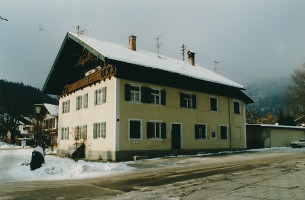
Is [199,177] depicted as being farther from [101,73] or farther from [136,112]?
[101,73]

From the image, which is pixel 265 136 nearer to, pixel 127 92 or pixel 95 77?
pixel 127 92

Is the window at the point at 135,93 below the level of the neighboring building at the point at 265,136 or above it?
above

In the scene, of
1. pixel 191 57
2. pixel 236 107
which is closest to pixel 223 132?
pixel 236 107

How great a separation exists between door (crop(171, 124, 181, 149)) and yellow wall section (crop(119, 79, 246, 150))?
0.36 meters

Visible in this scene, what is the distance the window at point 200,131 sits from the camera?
2497cm

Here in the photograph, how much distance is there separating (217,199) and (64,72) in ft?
77.4

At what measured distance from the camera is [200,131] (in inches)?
1001

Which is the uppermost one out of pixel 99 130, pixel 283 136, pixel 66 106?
pixel 66 106

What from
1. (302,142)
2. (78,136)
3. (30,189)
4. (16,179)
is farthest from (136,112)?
(302,142)

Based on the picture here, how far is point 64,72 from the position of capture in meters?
28.1

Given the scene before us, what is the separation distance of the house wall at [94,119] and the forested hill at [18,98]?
4048 centimetres

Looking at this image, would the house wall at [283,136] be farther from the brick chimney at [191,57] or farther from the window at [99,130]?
the window at [99,130]

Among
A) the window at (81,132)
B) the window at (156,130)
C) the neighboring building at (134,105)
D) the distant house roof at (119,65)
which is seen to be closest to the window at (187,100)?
the neighboring building at (134,105)

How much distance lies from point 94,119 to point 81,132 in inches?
106
